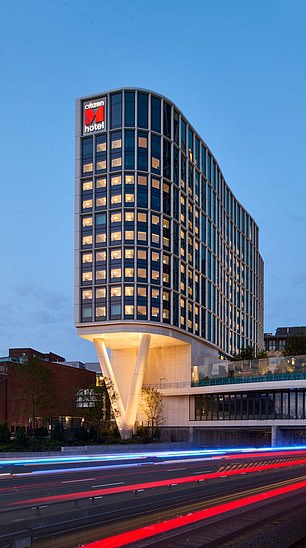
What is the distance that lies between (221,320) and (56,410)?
3140cm

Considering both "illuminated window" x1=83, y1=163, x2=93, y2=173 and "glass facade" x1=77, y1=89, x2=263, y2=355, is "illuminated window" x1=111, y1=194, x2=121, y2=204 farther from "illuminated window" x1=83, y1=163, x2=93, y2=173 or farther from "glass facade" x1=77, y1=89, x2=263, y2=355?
"illuminated window" x1=83, y1=163, x2=93, y2=173

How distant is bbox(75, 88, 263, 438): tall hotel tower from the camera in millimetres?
82750

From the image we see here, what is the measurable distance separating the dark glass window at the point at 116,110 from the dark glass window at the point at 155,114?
416cm

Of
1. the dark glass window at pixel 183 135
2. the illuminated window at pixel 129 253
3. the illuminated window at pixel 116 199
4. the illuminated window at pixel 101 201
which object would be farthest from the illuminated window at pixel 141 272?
the dark glass window at pixel 183 135

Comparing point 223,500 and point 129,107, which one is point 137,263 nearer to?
point 129,107

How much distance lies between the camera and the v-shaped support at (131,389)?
83550mm

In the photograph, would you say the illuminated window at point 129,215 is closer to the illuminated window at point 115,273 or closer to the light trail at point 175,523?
the illuminated window at point 115,273

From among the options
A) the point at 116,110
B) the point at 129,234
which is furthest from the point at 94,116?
the point at 129,234

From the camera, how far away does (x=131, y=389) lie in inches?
3383

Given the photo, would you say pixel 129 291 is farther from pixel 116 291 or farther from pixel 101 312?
pixel 101 312

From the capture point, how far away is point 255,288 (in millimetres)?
141125

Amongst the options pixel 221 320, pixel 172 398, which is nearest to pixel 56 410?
pixel 172 398

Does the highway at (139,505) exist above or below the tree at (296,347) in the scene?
below

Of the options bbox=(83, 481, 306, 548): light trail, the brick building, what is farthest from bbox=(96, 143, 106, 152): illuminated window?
bbox=(83, 481, 306, 548): light trail
